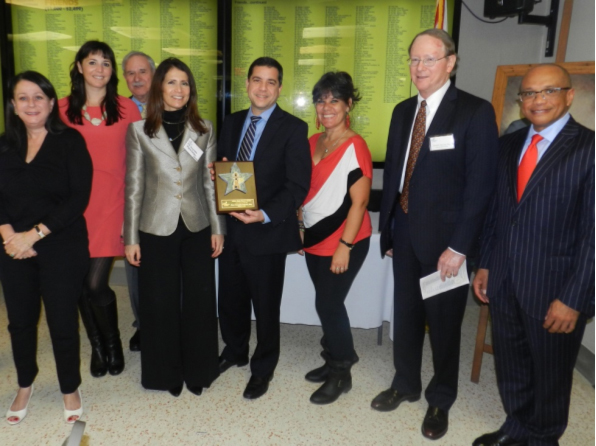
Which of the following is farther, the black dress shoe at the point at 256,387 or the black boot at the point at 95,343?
the black boot at the point at 95,343

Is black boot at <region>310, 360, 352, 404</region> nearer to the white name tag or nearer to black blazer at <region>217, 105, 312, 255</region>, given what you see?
black blazer at <region>217, 105, 312, 255</region>

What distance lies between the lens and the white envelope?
6.55 ft

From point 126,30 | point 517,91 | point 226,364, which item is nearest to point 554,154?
point 517,91

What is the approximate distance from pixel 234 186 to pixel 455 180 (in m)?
0.93

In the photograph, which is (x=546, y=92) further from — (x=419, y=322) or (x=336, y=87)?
(x=419, y=322)

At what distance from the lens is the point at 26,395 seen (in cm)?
225

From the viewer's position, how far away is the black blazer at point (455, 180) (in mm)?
1881

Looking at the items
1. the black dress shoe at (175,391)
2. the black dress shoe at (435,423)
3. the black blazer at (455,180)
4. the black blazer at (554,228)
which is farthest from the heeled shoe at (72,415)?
the black blazer at (554,228)

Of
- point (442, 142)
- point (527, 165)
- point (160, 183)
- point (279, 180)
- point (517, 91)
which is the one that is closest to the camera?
point (527, 165)

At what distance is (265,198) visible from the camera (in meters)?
2.21

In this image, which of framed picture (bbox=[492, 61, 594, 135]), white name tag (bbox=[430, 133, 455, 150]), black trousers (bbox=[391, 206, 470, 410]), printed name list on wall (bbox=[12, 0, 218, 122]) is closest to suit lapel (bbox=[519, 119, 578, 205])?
white name tag (bbox=[430, 133, 455, 150])

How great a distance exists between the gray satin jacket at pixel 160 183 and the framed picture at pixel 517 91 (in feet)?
5.24

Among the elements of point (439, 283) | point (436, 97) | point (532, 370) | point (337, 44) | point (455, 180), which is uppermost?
point (337, 44)

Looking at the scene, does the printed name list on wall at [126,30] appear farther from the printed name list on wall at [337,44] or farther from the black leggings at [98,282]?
the black leggings at [98,282]
